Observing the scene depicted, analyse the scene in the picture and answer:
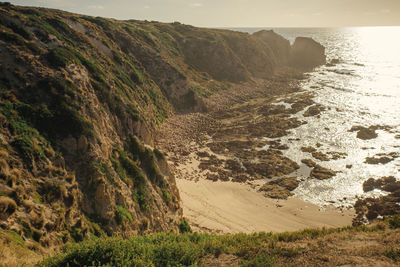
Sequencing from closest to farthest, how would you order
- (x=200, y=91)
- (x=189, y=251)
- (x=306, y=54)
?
(x=189, y=251) → (x=200, y=91) → (x=306, y=54)

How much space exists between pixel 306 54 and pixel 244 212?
130 m

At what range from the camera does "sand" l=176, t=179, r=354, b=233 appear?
2773 centimetres

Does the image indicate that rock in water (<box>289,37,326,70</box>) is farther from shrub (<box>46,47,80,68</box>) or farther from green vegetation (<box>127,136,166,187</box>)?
shrub (<box>46,47,80,68</box>)

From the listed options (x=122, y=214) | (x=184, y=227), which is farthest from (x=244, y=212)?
(x=122, y=214)

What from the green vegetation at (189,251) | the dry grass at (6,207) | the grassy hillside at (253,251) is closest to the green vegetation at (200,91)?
the green vegetation at (189,251)

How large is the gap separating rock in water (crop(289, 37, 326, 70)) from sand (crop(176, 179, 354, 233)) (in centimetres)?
11486

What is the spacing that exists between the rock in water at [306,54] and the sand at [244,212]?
377 ft

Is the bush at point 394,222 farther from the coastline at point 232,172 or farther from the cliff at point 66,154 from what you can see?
the cliff at point 66,154

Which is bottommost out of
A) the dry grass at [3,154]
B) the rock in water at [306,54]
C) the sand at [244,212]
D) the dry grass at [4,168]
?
the sand at [244,212]

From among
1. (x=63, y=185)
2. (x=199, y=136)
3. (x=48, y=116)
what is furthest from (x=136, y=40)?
(x=63, y=185)

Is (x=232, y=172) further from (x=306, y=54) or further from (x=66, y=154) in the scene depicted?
(x=306, y=54)

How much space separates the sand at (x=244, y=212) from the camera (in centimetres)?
2773


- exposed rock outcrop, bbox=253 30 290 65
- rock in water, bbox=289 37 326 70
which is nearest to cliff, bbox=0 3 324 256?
exposed rock outcrop, bbox=253 30 290 65

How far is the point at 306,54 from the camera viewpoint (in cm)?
13675
